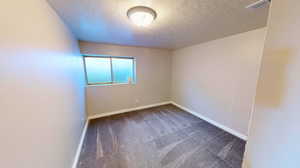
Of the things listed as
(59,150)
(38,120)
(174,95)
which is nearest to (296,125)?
(38,120)

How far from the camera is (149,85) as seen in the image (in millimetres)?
3604

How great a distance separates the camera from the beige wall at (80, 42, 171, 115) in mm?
2781

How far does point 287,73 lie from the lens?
23.2 inches

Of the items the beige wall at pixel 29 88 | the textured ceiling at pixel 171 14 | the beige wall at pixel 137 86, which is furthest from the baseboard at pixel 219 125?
the beige wall at pixel 29 88

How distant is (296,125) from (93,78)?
3.45 metres

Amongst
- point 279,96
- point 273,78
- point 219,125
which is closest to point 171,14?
point 273,78

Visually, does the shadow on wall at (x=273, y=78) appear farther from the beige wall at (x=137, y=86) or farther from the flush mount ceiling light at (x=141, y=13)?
the beige wall at (x=137, y=86)

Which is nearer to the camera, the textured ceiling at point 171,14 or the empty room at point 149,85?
the empty room at point 149,85

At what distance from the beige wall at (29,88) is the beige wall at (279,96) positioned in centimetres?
154

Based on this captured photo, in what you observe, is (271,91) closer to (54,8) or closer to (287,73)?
(287,73)

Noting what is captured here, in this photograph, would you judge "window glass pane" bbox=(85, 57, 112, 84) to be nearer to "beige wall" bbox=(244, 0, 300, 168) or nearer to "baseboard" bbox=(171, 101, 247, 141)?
"baseboard" bbox=(171, 101, 247, 141)

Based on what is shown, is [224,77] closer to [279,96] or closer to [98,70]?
[279,96]

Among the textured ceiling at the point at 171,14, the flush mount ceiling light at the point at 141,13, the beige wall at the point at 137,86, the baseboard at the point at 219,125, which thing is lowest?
the baseboard at the point at 219,125

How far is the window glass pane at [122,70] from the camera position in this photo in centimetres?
314
